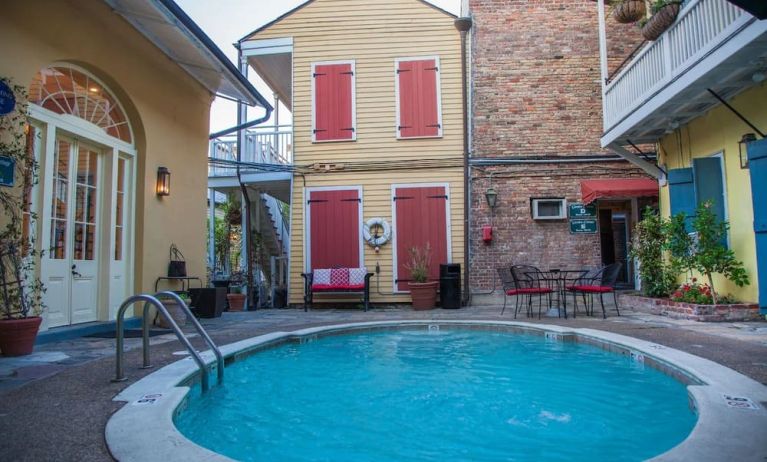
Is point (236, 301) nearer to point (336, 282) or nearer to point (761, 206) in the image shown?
point (336, 282)

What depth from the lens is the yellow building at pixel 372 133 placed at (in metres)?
9.33

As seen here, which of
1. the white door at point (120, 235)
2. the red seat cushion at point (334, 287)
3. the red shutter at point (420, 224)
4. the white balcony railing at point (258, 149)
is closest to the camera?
Answer: the white door at point (120, 235)

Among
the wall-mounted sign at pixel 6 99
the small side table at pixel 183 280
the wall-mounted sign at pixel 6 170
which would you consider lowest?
the small side table at pixel 183 280

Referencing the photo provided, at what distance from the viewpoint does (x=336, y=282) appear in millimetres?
8984

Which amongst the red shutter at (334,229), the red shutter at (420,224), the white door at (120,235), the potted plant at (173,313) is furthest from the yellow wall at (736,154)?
the white door at (120,235)

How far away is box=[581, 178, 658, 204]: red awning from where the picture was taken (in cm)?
842

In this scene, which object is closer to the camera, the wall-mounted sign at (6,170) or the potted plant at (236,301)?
the wall-mounted sign at (6,170)

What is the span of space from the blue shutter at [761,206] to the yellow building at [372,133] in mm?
4961

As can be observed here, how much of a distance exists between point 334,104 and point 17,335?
7071 mm

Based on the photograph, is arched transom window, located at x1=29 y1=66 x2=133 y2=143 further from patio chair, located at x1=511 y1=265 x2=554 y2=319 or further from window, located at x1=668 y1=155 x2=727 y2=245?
window, located at x1=668 y1=155 x2=727 y2=245

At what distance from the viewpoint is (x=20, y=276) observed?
4094mm

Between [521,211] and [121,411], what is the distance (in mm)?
7908

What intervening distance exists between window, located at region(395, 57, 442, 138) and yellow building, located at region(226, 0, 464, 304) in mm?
20

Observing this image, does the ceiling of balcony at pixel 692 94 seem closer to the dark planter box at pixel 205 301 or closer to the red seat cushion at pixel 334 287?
the red seat cushion at pixel 334 287
